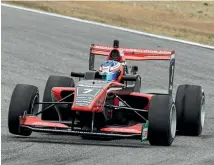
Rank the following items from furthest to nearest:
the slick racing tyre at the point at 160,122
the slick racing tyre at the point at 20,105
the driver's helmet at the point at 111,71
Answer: the driver's helmet at the point at 111,71 < the slick racing tyre at the point at 20,105 < the slick racing tyre at the point at 160,122

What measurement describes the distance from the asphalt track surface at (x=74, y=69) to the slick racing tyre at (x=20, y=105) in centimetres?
14

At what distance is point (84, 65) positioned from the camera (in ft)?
75.2

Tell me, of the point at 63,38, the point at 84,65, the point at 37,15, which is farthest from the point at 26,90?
the point at 37,15

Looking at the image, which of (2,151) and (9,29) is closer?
(2,151)

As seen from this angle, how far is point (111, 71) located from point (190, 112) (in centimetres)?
135

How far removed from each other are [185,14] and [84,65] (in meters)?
15.0

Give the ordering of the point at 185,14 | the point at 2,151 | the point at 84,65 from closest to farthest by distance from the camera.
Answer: the point at 2,151
the point at 84,65
the point at 185,14

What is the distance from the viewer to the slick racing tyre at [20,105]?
44.6 feet

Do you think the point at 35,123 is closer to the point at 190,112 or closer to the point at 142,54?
the point at 190,112

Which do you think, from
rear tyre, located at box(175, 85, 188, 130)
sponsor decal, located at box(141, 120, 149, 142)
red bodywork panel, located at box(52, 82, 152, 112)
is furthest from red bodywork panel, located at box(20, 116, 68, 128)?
rear tyre, located at box(175, 85, 188, 130)

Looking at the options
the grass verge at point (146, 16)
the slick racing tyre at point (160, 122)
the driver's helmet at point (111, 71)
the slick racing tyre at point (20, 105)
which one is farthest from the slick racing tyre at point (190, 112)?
the grass verge at point (146, 16)

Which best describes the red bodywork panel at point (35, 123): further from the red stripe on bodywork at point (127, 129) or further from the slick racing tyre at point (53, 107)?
the slick racing tyre at point (53, 107)

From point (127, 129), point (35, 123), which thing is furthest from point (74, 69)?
point (127, 129)

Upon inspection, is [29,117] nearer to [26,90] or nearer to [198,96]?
[26,90]
